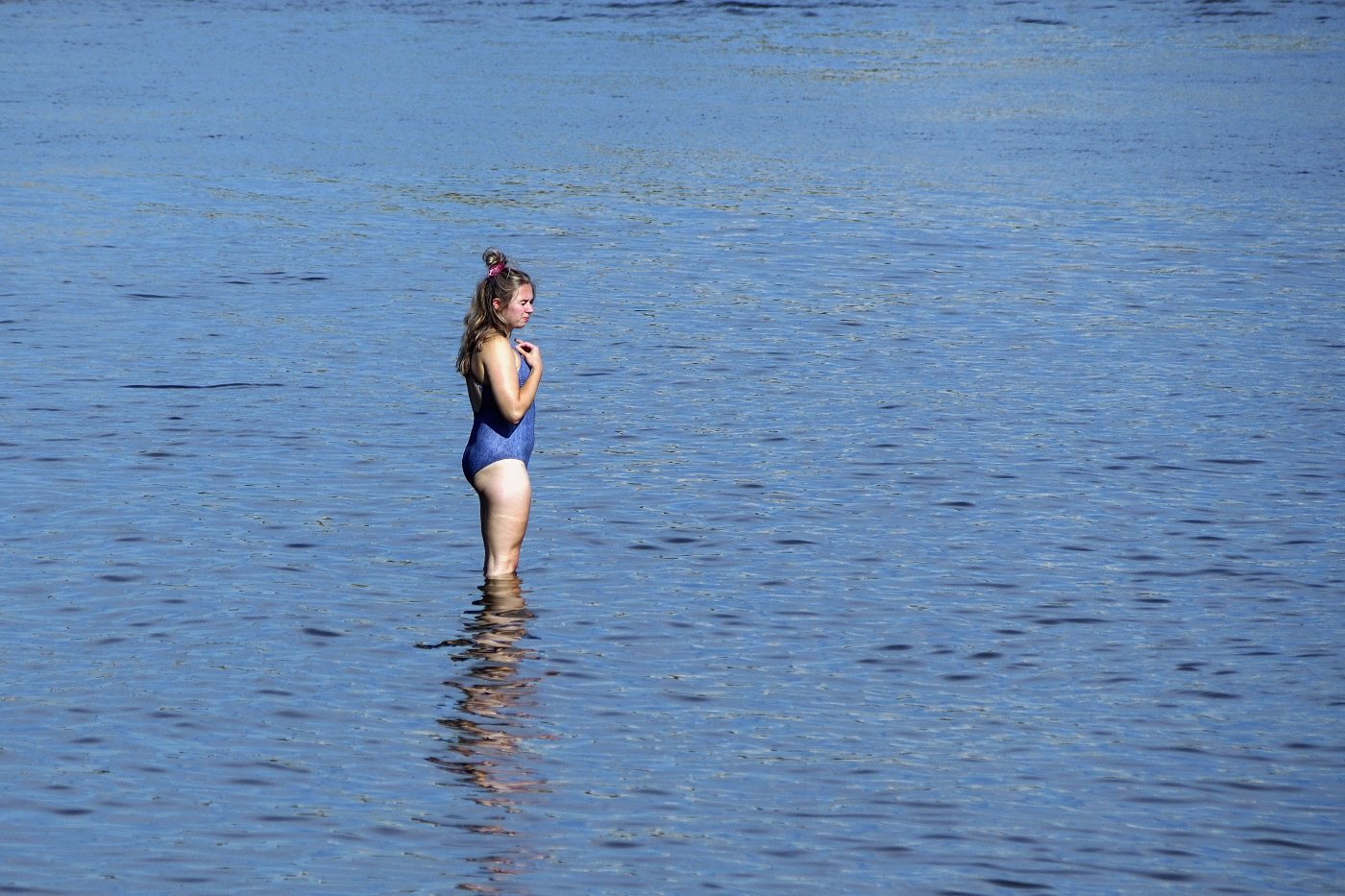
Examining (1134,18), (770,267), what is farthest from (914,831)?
(1134,18)

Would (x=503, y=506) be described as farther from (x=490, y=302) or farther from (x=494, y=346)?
(x=490, y=302)

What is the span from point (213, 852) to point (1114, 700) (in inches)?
158

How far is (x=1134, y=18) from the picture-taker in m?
43.7

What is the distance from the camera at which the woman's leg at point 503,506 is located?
33.2 ft

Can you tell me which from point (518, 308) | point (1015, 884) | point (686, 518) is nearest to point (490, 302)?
point (518, 308)

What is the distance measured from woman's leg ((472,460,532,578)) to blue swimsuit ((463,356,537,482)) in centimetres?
4

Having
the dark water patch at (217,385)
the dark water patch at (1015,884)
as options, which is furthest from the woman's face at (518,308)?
the dark water patch at (217,385)

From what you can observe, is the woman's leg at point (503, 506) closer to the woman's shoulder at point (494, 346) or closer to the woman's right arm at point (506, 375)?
the woman's right arm at point (506, 375)

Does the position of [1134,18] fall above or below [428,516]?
above

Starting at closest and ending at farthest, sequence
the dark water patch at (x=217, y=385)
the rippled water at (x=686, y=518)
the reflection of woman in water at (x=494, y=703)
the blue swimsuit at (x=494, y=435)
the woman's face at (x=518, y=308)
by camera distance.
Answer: the rippled water at (x=686, y=518), the reflection of woman in water at (x=494, y=703), the woman's face at (x=518, y=308), the blue swimsuit at (x=494, y=435), the dark water patch at (x=217, y=385)

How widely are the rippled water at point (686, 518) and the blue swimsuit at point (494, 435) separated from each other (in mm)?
768

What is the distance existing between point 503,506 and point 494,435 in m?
0.37

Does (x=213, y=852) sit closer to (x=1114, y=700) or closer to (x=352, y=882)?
(x=352, y=882)

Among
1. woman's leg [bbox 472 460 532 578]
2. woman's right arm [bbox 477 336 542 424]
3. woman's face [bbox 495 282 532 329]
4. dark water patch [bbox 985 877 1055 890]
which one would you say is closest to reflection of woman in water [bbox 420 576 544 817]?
woman's leg [bbox 472 460 532 578]
